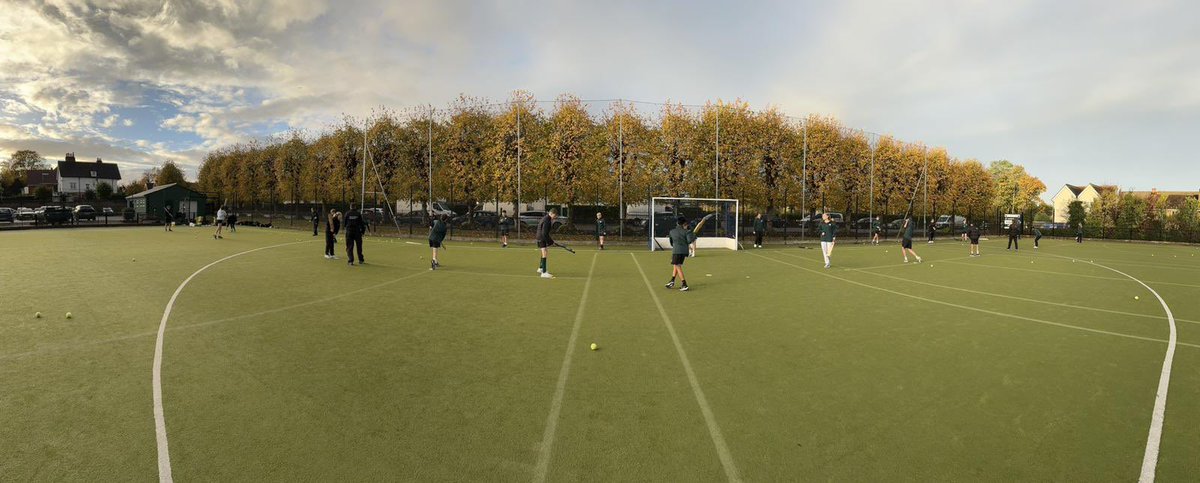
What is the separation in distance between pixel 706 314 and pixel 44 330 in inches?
428

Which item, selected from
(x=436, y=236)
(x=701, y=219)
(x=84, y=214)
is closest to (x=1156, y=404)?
(x=436, y=236)

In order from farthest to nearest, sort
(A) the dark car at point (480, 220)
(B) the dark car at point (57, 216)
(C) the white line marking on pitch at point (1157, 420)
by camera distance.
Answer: (B) the dark car at point (57, 216), (A) the dark car at point (480, 220), (C) the white line marking on pitch at point (1157, 420)

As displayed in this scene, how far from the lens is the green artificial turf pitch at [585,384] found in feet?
12.9

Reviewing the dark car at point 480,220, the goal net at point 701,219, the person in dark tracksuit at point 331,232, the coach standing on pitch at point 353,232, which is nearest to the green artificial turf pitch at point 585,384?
the coach standing on pitch at point 353,232

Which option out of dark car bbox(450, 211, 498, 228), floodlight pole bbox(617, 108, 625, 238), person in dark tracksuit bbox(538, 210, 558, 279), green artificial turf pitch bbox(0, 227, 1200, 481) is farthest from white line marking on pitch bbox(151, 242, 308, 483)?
dark car bbox(450, 211, 498, 228)

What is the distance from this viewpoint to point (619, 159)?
30.3 meters

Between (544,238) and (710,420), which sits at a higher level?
(544,238)

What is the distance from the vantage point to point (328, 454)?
13.0ft

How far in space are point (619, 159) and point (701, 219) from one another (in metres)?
6.55

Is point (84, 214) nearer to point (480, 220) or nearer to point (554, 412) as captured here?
point (480, 220)

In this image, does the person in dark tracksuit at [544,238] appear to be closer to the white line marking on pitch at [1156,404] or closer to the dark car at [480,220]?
the white line marking on pitch at [1156,404]

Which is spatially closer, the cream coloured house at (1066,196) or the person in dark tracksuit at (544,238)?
the person in dark tracksuit at (544,238)

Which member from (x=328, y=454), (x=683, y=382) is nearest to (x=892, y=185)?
(x=683, y=382)

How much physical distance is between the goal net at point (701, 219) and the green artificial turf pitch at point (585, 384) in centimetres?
1504
